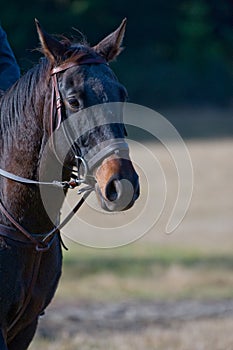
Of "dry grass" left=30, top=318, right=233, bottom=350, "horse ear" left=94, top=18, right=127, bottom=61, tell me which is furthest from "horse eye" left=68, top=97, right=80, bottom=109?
"dry grass" left=30, top=318, right=233, bottom=350

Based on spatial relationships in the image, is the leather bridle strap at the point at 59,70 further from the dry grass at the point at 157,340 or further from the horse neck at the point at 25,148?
the dry grass at the point at 157,340

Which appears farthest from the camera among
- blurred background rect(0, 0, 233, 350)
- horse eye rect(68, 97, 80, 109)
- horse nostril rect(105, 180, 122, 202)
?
blurred background rect(0, 0, 233, 350)

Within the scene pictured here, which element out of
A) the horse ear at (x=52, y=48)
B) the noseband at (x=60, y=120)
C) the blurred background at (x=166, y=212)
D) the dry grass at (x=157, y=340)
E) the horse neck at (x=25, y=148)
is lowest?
the blurred background at (x=166, y=212)

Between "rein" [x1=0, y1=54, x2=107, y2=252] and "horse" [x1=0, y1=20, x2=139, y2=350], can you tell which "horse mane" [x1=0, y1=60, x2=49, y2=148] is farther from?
"rein" [x1=0, y1=54, x2=107, y2=252]

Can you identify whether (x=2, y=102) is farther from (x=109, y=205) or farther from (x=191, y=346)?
(x=191, y=346)

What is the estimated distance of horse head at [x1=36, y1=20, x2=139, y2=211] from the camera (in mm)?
4156

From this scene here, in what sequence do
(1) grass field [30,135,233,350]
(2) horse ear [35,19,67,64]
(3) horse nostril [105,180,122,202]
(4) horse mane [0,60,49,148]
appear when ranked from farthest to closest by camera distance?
1. (1) grass field [30,135,233,350]
2. (4) horse mane [0,60,49,148]
3. (2) horse ear [35,19,67,64]
4. (3) horse nostril [105,180,122,202]

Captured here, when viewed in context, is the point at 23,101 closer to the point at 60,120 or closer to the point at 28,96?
the point at 28,96

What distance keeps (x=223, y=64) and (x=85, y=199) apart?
3733 cm

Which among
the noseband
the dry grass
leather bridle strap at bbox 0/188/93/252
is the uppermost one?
the noseband

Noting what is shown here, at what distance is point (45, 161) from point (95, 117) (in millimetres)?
466

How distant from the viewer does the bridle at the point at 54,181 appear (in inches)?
167

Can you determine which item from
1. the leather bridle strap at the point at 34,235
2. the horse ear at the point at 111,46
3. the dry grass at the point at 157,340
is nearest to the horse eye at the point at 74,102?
the horse ear at the point at 111,46

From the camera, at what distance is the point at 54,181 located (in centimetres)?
462
